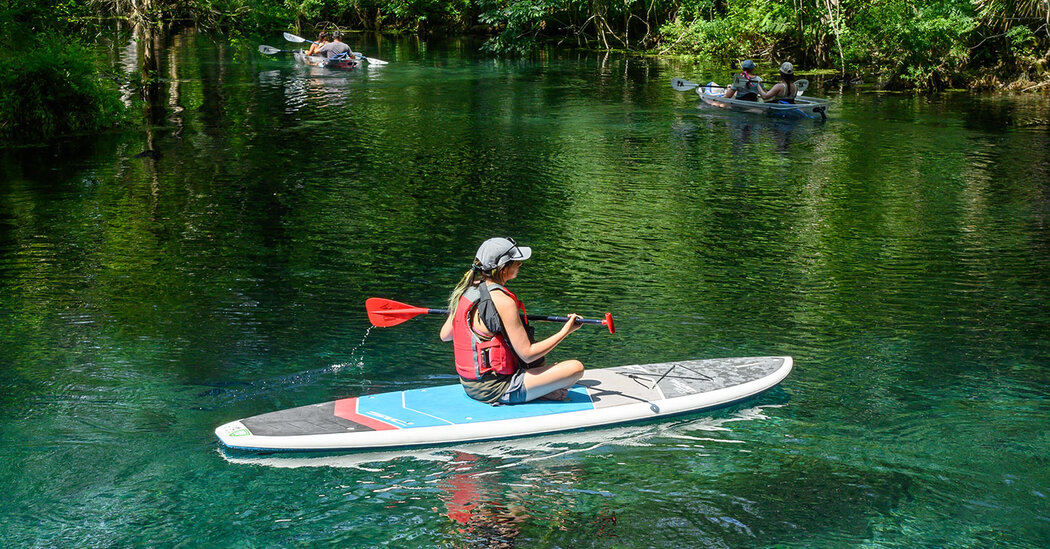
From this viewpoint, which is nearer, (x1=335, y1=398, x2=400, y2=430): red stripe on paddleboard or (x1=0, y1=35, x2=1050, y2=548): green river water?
(x1=0, y1=35, x2=1050, y2=548): green river water

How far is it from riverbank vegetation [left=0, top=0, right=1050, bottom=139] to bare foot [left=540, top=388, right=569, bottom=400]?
38.6 feet

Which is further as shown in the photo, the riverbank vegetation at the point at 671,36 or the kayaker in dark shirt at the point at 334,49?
the kayaker in dark shirt at the point at 334,49

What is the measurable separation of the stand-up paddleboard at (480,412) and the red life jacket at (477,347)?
0.27 metres

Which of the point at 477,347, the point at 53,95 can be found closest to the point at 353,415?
the point at 477,347

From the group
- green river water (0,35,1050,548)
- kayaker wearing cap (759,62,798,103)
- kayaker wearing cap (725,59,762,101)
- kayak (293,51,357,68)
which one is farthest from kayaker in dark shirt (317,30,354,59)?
kayaker wearing cap (759,62,798,103)

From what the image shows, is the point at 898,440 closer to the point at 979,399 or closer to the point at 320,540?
the point at 979,399

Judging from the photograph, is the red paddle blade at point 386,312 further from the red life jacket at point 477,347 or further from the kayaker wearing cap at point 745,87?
the kayaker wearing cap at point 745,87

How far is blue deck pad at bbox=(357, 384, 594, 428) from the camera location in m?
5.99

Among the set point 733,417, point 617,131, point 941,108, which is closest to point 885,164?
point 617,131

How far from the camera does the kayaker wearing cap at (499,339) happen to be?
5.67 meters

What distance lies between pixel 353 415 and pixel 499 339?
1.05 m

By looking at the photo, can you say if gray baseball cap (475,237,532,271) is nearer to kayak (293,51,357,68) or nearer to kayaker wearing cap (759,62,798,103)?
kayaker wearing cap (759,62,798,103)

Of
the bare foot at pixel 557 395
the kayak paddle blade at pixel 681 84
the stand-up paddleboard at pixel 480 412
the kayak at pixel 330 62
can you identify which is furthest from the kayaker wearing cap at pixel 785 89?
the bare foot at pixel 557 395

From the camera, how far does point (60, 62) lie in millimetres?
15281
